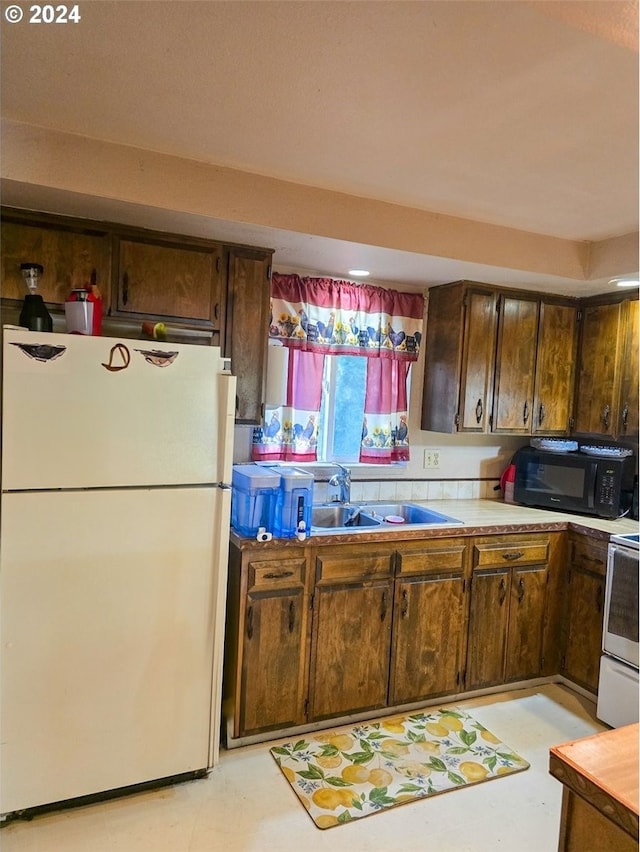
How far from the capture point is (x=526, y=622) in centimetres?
305

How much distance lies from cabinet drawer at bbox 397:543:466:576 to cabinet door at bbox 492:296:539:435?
2.78ft

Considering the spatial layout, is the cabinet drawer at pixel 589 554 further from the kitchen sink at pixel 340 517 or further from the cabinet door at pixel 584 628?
the kitchen sink at pixel 340 517

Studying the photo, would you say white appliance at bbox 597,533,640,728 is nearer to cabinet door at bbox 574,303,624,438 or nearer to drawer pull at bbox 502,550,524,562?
drawer pull at bbox 502,550,524,562

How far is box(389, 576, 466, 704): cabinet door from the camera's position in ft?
9.07

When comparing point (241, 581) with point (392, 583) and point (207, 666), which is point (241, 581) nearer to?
point (207, 666)

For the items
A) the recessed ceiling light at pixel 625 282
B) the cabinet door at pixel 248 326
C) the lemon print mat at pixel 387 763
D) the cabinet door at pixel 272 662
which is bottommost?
the lemon print mat at pixel 387 763

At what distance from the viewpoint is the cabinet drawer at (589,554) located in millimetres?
2916

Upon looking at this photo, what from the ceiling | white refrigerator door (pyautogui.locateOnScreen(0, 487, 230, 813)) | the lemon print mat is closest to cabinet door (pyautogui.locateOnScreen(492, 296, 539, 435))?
the ceiling

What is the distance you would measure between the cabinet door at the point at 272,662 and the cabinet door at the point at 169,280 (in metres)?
1.24

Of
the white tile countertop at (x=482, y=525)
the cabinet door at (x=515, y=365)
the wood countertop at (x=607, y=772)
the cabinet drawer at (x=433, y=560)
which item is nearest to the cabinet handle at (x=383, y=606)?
the cabinet drawer at (x=433, y=560)

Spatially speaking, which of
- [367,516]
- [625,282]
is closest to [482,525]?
[367,516]

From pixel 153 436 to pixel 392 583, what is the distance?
1.34m

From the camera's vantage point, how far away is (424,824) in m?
2.11

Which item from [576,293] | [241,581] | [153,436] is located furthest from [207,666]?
[576,293]
